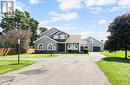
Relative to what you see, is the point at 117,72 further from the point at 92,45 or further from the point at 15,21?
the point at 92,45

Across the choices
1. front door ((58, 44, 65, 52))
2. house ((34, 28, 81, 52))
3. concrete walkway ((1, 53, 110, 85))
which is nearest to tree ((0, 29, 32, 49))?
house ((34, 28, 81, 52))

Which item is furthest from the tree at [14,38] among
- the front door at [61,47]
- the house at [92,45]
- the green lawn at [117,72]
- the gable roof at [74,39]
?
the green lawn at [117,72]

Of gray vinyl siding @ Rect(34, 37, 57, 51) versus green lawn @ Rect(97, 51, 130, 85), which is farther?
gray vinyl siding @ Rect(34, 37, 57, 51)

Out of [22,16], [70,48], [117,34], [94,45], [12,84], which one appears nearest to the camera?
[12,84]

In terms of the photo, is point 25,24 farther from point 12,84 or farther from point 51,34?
point 12,84

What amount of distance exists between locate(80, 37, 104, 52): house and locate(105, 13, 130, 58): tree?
54.2m

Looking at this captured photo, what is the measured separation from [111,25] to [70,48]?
1384 inches

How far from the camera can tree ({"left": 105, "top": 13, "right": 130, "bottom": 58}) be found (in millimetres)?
44781

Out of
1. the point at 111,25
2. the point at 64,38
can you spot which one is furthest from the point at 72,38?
the point at 111,25

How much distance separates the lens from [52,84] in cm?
1479

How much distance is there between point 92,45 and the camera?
10238 centimetres

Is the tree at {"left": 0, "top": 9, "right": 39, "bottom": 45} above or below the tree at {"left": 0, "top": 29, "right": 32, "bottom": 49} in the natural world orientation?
above

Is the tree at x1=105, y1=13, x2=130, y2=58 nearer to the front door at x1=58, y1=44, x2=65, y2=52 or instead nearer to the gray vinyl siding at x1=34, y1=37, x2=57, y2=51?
the gray vinyl siding at x1=34, y1=37, x2=57, y2=51

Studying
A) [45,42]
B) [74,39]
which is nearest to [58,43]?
[45,42]
